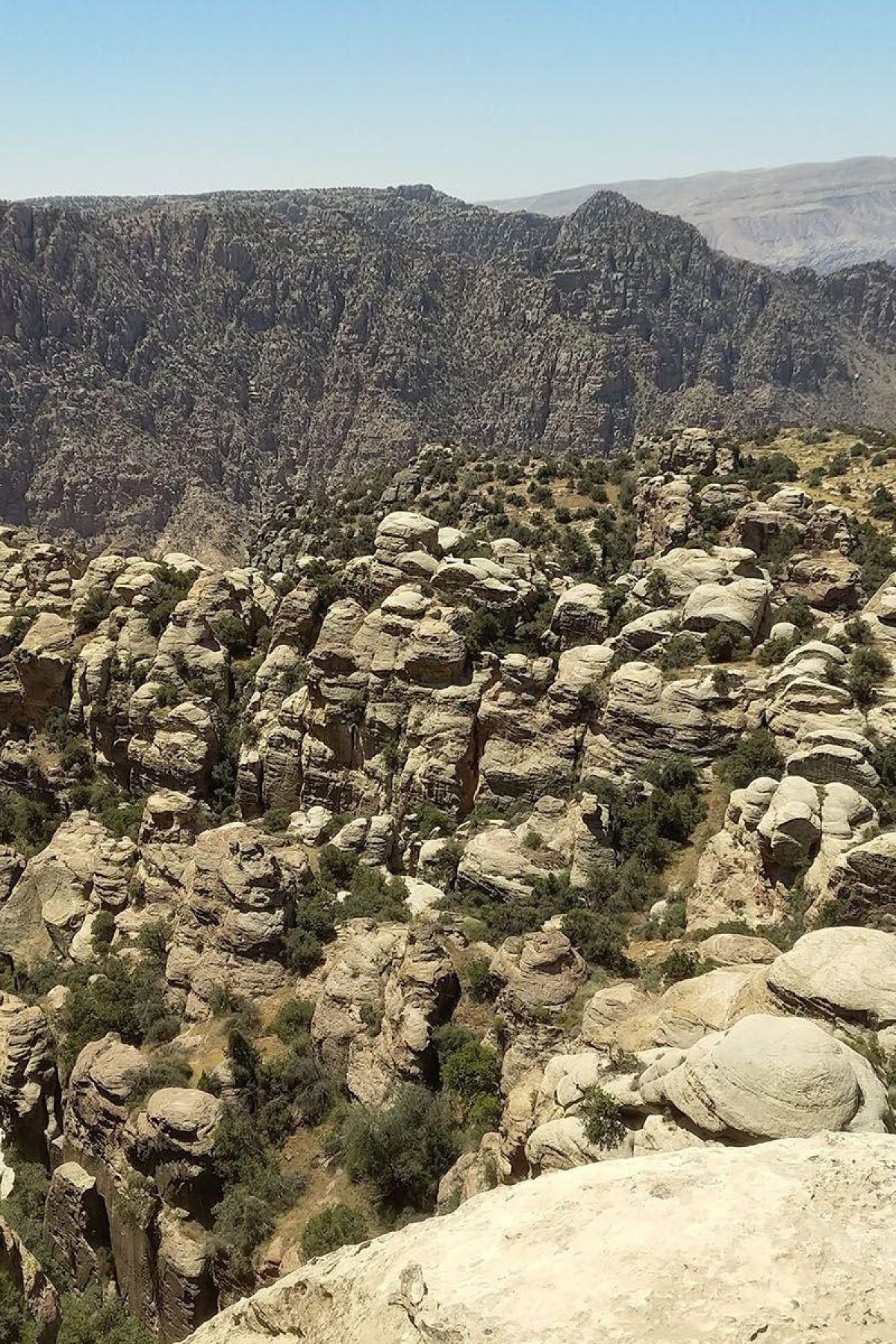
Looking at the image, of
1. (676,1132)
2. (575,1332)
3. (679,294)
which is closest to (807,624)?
(676,1132)

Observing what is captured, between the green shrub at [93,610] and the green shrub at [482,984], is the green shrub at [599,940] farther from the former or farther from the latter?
the green shrub at [93,610]

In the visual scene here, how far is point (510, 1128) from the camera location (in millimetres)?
11641

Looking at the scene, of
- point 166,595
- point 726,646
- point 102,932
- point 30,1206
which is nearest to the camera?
point 30,1206

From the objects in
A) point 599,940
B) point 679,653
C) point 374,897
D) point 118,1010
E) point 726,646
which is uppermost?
point 726,646

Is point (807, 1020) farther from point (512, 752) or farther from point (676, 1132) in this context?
point (512, 752)

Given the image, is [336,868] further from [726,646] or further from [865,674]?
[865,674]

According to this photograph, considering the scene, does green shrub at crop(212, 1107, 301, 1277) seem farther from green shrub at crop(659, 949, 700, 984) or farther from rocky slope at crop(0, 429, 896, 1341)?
green shrub at crop(659, 949, 700, 984)

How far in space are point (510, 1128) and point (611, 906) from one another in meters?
8.04

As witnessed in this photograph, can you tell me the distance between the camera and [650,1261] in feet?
19.7

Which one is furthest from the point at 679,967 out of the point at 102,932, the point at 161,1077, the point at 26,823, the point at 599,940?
the point at 26,823

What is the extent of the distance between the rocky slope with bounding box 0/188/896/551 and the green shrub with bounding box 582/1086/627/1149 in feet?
346

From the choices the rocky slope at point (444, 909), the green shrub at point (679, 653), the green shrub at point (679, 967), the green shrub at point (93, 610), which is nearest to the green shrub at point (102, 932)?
the rocky slope at point (444, 909)

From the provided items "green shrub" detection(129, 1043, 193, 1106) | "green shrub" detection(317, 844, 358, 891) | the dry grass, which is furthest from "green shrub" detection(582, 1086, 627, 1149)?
the dry grass

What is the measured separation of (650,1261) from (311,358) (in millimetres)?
145220
